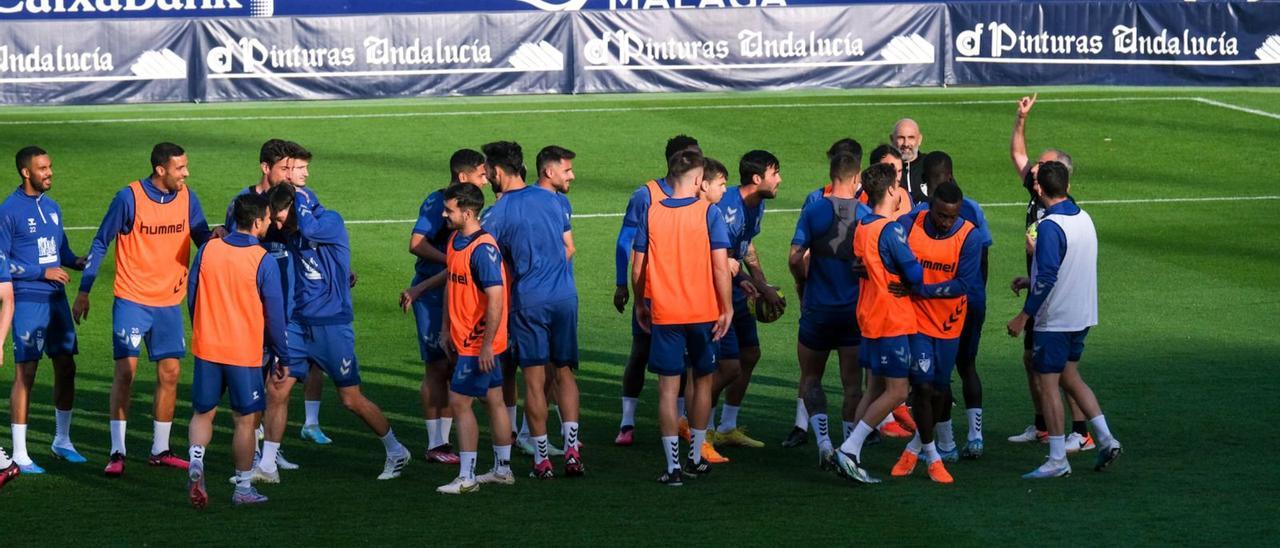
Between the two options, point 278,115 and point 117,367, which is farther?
point 278,115

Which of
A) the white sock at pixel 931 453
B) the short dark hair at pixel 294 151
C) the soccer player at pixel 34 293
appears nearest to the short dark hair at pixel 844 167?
the white sock at pixel 931 453

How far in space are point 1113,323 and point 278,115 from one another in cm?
1692

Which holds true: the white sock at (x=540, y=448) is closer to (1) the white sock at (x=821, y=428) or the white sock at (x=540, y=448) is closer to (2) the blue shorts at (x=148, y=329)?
(1) the white sock at (x=821, y=428)

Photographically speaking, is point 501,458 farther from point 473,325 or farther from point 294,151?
point 294,151

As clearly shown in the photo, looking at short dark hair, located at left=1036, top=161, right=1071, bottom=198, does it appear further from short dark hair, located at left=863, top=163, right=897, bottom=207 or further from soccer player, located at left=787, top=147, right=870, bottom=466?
soccer player, located at left=787, top=147, right=870, bottom=466

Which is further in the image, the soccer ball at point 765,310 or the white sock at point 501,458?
the soccer ball at point 765,310

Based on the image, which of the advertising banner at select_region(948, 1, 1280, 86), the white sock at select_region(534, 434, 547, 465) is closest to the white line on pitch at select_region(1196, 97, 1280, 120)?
the advertising banner at select_region(948, 1, 1280, 86)

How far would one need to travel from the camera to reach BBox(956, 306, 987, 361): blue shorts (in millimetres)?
10219

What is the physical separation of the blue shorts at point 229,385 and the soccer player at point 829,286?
3253mm

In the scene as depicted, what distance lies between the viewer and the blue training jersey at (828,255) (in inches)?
402

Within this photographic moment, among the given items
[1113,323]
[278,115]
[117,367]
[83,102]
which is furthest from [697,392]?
[83,102]

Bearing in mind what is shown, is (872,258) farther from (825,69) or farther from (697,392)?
(825,69)

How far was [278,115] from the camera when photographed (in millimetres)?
27828

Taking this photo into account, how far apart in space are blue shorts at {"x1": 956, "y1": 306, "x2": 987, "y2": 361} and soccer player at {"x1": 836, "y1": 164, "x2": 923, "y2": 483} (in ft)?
2.60
